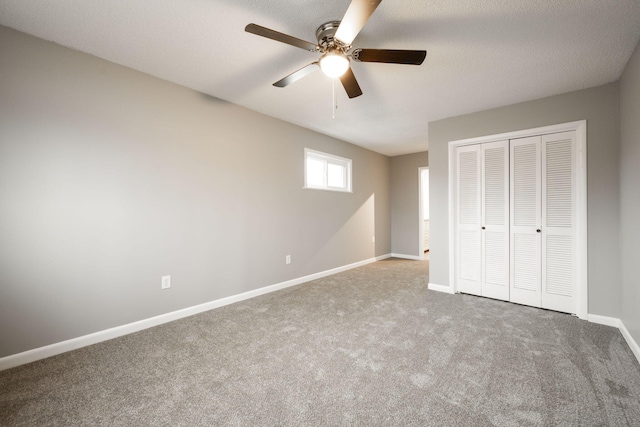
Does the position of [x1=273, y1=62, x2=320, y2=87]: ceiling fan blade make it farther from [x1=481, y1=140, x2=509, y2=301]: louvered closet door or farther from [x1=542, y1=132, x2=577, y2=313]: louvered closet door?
[x1=542, y1=132, x2=577, y2=313]: louvered closet door

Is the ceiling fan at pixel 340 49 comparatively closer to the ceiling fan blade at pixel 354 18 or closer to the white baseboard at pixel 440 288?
the ceiling fan blade at pixel 354 18

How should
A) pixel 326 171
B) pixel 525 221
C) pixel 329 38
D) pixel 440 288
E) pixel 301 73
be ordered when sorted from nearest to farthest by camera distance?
pixel 329 38 < pixel 301 73 < pixel 525 221 < pixel 440 288 < pixel 326 171

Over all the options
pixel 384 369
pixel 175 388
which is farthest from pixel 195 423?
pixel 384 369

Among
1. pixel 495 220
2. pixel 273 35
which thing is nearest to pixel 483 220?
pixel 495 220

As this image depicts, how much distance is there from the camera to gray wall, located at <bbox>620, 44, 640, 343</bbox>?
6.96ft

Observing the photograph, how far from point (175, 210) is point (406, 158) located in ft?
16.6

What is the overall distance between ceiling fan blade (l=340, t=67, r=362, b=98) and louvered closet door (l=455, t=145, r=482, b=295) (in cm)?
209

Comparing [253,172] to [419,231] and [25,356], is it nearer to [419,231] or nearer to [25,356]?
[25,356]

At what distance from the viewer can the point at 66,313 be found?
87.5 inches

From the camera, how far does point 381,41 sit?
2.12m

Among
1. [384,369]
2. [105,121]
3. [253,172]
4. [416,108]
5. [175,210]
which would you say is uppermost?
[416,108]

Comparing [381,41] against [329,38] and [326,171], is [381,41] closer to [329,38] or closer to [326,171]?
[329,38]

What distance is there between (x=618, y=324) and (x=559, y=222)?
106 centimetres

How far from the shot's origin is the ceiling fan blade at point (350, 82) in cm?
205
